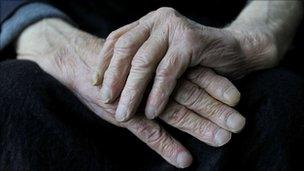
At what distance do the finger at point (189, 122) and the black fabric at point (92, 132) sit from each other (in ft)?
0.08

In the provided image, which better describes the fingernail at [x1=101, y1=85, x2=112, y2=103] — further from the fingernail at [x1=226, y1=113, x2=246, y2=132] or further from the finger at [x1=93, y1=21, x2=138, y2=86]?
the fingernail at [x1=226, y1=113, x2=246, y2=132]

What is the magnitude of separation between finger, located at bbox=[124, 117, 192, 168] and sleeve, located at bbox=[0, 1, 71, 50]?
0.41 metres

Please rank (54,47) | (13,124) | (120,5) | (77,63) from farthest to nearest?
(120,5) < (54,47) < (77,63) < (13,124)

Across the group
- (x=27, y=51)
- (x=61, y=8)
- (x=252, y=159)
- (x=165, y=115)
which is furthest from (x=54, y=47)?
(x=252, y=159)

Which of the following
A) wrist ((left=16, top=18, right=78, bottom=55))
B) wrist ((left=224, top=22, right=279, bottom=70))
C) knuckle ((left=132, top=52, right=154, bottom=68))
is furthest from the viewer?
wrist ((left=16, top=18, right=78, bottom=55))

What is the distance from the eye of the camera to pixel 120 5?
1.10 metres

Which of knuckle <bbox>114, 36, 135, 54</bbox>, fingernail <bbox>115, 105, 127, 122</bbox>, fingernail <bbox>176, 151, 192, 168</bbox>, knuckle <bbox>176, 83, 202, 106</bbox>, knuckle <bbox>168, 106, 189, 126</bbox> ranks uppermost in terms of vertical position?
knuckle <bbox>114, 36, 135, 54</bbox>

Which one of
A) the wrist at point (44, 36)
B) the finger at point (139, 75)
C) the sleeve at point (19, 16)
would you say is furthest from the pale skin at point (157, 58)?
the sleeve at point (19, 16)

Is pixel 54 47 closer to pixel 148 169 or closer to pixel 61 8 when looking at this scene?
pixel 61 8

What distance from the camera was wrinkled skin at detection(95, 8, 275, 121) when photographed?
2.33 ft

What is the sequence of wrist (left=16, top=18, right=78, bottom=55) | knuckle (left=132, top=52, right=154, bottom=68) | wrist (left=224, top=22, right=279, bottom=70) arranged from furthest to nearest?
1. wrist (left=16, top=18, right=78, bottom=55)
2. wrist (left=224, top=22, right=279, bottom=70)
3. knuckle (left=132, top=52, right=154, bottom=68)

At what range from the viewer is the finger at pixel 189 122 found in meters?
0.73

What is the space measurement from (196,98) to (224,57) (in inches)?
3.2

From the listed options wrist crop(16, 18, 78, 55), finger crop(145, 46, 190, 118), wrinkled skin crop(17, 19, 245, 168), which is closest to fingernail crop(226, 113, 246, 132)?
wrinkled skin crop(17, 19, 245, 168)
